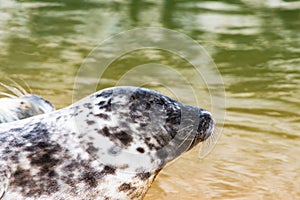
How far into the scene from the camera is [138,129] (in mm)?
3623

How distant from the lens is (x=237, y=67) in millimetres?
7398

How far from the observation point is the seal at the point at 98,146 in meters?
3.54

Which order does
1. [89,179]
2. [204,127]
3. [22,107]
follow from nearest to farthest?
[89,179] → [204,127] → [22,107]

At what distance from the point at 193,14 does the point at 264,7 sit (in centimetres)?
108

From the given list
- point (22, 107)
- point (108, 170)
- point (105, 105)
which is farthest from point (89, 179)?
point (22, 107)

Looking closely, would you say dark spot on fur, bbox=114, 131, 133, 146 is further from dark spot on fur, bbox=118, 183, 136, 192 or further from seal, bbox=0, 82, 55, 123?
seal, bbox=0, 82, 55, 123

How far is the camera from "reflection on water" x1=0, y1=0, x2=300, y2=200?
5.25 m

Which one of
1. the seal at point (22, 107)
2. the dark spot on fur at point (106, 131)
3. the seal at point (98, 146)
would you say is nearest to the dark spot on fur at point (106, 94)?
the seal at point (98, 146)

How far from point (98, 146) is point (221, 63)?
13.2 feet

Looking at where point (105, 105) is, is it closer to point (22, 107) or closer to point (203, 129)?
point (203, 129)

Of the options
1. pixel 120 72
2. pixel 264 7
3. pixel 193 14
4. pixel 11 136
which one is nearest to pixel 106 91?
pixel 11 136

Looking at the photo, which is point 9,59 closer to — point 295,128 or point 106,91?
point 295,128

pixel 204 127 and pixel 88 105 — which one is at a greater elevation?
pixel 88 105

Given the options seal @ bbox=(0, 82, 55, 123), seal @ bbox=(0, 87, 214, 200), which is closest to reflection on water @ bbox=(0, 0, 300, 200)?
seal @ bbox=(0, 82, 55, 123)
